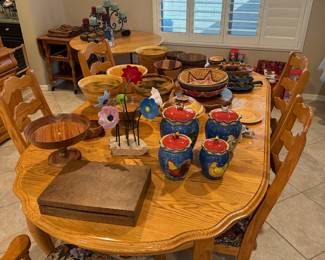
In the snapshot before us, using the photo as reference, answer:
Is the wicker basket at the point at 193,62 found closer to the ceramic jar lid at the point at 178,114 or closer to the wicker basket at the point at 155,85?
the wicker basket at the point at 155,85

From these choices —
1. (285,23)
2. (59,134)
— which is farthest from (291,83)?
(285,23)

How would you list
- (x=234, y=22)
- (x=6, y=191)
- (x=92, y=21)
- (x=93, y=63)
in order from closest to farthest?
1. (x=93, y=63)
2. (x=6, y=191)
3. (x=92, y=21)
4. (x=234, y=22)

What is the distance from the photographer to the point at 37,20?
354cm

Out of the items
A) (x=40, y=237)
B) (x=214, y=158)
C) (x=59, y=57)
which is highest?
(x=214, y=158)

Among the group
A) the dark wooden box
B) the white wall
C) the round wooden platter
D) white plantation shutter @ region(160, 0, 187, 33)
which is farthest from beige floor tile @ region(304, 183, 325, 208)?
the white wall

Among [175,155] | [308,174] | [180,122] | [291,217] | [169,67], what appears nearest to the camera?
[175,155]

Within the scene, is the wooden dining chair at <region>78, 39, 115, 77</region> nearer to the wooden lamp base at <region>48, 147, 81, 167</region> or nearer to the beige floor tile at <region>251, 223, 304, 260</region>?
the wooden lamp base at <region>48, 147, 81, 167</region>

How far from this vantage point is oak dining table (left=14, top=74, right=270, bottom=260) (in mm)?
893

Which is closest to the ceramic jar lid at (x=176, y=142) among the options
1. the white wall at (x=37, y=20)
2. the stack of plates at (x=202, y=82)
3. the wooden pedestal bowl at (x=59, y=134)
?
the wooden pedestal bowl at (x=59, y=134)

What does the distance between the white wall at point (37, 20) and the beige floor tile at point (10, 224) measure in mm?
2198

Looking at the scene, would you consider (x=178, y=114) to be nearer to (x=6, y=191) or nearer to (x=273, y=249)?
(x=273, y=249)

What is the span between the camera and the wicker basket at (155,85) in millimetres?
1645

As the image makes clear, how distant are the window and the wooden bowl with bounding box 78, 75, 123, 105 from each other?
2251mm

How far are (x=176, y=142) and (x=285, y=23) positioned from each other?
9.28 feet
